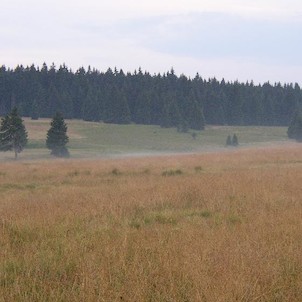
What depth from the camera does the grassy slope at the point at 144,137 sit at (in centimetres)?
6800

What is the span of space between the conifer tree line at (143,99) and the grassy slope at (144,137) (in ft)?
23.6

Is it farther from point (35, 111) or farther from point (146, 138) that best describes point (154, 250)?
point (35, 111)

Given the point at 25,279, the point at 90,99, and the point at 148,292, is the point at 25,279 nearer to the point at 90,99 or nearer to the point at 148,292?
the point at 148,292

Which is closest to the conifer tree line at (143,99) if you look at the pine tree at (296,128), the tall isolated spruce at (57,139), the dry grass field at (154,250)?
the pine tree at (296,128)

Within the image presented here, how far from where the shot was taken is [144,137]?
79500 mm

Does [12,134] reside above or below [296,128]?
below

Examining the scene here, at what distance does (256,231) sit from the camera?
641 cm

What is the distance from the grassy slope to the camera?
68000mm

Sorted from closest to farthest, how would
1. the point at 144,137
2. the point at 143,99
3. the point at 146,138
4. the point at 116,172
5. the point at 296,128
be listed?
the point at 116,172 < the point at 146,138 < the point at 296,128 < the point at 144,137 < the point at 143,99

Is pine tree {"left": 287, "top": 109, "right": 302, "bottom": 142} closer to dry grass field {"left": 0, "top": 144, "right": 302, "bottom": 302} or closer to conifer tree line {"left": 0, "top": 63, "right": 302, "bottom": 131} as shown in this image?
conifer tree line {"left": 0, "top": 63, "right": 302, "bottom": 131}

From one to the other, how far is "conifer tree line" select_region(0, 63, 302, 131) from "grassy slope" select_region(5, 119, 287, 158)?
7.20 meters

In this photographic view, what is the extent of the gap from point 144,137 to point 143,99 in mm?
25618

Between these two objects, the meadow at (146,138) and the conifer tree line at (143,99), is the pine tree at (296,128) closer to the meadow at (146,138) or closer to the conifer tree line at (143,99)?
the meadow at (146,138)

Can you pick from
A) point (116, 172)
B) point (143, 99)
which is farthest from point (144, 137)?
point (116, 172)
